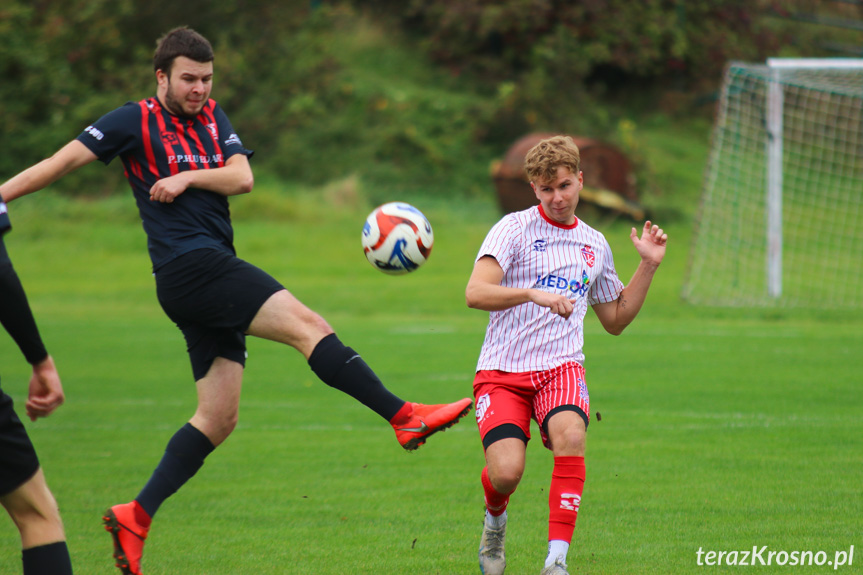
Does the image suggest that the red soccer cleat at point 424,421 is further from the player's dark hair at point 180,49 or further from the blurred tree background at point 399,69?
the blurred tree background at point 399,69

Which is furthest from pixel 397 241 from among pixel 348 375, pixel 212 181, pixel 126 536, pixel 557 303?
pixel 126 536

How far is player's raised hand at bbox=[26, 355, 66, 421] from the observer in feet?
10.7

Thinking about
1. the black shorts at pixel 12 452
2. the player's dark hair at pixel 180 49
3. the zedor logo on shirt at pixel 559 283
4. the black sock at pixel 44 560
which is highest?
the player's dark hair at pixel 180 49

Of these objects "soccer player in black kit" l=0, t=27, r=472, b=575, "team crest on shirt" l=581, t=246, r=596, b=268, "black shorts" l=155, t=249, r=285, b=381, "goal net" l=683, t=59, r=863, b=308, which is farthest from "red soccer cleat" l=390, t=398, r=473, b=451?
"goal net" l=683, t=59, r=863, b=308

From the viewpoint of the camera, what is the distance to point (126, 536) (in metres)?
4.20

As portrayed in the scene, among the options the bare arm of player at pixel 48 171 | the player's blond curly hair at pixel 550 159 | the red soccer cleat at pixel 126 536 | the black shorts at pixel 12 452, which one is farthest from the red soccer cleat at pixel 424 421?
the bare arm of player at pixel 48 171

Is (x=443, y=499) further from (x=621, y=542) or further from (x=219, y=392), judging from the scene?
(x=219, y=392)

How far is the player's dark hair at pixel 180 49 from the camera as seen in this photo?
14.4ft

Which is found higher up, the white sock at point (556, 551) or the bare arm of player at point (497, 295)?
the bare arm of player at point (497, 295)

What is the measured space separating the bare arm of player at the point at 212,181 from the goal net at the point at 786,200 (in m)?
10.6

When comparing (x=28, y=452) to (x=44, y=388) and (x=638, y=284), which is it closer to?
(x=44, y=388)

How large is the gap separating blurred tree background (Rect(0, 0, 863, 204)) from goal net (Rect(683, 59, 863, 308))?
190 inches
